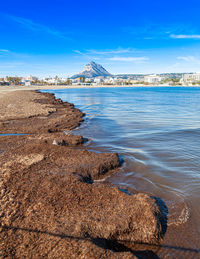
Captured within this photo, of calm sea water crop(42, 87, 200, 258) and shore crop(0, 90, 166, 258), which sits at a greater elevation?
shore crop(0, 90, 166, 258)

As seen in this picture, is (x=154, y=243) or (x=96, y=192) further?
(x=96, y=192)

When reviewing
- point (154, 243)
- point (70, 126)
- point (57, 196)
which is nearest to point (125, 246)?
point (154, 243)

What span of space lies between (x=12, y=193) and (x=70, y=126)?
1027 cm

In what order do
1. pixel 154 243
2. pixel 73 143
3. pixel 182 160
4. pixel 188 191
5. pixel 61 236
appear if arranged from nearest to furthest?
pixel 61 236, pixel 154 243, pixel 188 191, pixel 182 160, pixel 73 143

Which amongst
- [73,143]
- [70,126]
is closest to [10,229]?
[73,143]

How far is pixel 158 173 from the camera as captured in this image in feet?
23.8

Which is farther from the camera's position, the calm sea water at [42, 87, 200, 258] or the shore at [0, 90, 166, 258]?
the calm sea water at [42, 87, 200, 258]

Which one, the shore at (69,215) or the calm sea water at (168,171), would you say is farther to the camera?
the calm sea water at (168,171)

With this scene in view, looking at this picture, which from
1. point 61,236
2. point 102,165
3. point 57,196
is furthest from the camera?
point 102,165

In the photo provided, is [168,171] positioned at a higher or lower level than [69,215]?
lower

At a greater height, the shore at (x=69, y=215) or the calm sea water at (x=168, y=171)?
the shore at (x=69, y=215)

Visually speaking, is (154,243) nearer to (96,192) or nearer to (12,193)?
(96,192)

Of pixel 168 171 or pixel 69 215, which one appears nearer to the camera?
pixel 69 215

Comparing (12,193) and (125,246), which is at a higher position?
(12,193)
